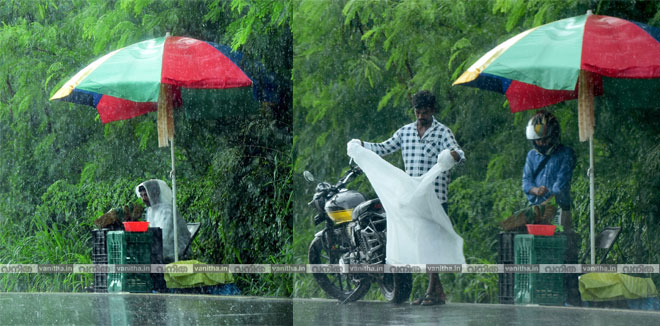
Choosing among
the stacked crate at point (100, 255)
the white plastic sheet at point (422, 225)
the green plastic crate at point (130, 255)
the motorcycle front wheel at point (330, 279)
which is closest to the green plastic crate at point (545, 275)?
the white plastic sheet at point (422, 225)

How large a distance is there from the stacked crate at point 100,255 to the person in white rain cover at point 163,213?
0.55m

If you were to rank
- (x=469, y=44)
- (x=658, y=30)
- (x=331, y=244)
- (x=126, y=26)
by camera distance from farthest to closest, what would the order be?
(x=126, y=26), (x=331, y=244), (x=469, y=44), (x=658, y=30)

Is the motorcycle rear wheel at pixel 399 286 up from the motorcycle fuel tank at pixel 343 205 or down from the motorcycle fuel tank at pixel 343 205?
down

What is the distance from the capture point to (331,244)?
1093cm

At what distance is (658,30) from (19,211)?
7228mm

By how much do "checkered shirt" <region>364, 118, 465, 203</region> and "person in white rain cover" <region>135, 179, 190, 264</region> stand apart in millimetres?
2944

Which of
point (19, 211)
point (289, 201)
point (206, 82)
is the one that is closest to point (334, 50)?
point (206, 82)

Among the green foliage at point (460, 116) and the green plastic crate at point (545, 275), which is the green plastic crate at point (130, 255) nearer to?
the green foliage at point (460, 116)

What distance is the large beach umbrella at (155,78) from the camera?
440 inches

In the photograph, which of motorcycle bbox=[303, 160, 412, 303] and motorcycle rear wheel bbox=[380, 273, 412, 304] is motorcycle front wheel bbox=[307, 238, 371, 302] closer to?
motorcycle bbox=[303, 160, 412, 303]

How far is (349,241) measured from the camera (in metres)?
10.7

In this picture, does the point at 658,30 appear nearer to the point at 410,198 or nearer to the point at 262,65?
the point at 410,198

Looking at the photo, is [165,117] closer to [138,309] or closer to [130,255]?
[130,255]

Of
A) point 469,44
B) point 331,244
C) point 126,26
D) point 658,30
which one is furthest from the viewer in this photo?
point 126,26
